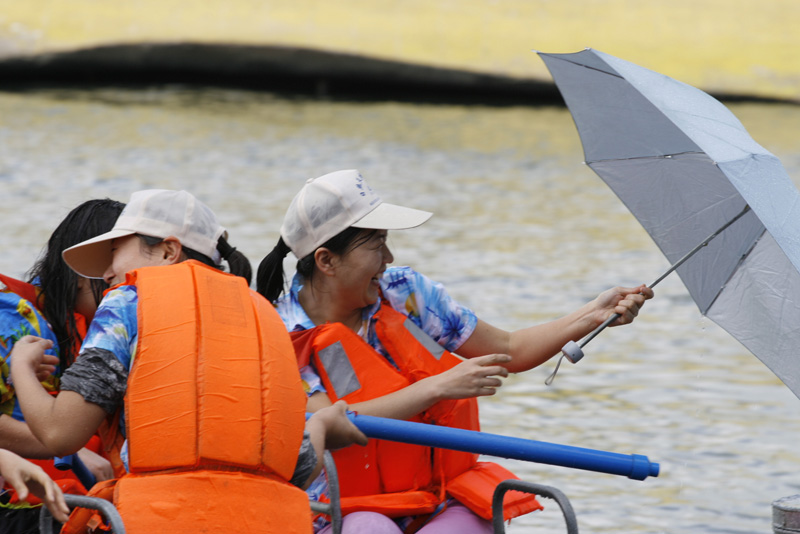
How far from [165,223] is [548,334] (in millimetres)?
1141

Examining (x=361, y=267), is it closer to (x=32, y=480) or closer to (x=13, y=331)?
(x=13, y=331)

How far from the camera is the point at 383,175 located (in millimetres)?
13906

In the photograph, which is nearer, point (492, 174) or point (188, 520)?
point (188, 520)

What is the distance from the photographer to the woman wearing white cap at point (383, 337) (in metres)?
3.00

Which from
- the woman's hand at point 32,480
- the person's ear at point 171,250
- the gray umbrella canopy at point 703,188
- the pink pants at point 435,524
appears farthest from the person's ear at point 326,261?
the woman's hand at point 32,480

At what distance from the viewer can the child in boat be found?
9.43ft

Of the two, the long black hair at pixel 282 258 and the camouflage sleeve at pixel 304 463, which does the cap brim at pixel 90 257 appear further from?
the camouflage sleeve at pixel 304 463

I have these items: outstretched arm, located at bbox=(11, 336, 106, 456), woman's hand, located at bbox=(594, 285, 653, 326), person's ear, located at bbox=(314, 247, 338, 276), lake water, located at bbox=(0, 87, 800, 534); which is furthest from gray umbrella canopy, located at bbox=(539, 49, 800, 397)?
lake water, located at bbox=(0, 87, 800, 534)

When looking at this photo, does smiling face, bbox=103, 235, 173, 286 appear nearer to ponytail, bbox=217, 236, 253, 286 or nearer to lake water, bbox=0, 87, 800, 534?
ponytail, bbox=217, 236, 253, 286

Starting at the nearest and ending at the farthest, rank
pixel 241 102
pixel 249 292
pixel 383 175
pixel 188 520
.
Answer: pixel 188 520 → pixel 249 292 → pixel 383 175 → pixel 241 102

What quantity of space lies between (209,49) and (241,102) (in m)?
1.37

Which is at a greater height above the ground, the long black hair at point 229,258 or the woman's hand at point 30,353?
the long black hair at point 229,258

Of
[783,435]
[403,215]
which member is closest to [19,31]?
[783,435]

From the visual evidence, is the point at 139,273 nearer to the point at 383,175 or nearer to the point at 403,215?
the point at 403,215
